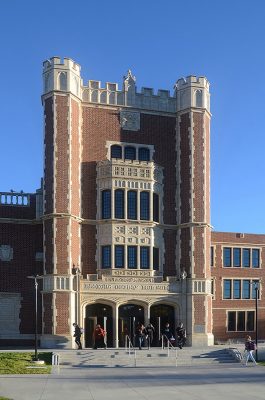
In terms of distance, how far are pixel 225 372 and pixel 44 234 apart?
15.7 meters

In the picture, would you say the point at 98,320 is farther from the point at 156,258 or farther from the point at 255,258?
the point at 255,258

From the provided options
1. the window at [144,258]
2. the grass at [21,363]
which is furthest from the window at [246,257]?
the grass at [21,363]

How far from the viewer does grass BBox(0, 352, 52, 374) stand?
95.5 feet

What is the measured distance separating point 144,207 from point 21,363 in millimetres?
14962

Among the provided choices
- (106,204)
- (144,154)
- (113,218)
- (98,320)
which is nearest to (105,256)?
(113,218)

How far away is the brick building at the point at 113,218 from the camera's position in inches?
1593

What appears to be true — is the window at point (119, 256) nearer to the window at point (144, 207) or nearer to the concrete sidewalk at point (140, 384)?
the window at point (144, 207)

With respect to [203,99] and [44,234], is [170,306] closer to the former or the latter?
[44,234]

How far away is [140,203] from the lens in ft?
140

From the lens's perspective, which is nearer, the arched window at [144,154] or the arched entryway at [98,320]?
the arched entryway at [98,320]

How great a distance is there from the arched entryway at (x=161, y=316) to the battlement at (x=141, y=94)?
13.4 meters

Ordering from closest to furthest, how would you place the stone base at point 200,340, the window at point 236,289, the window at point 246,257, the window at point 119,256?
1. the stone base at point 200,340
2. the window at point 119,256
3. the window at point 236,289
4. the window at point 246,257

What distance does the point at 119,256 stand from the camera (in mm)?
42250

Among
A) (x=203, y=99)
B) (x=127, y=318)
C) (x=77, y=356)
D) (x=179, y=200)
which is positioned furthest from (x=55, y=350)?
(x=203, y=99)
